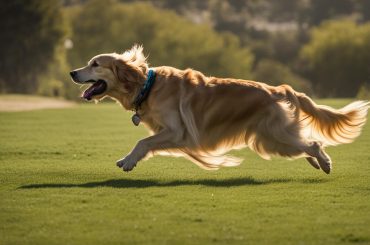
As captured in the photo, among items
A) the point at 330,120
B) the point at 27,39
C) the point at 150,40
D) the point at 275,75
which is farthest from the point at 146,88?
the point at 150,40

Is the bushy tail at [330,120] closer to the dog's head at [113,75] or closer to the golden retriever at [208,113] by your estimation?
the golden retriever at [208,113]

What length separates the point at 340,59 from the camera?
62125 mm

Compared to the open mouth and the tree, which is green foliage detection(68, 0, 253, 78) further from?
the open mouth

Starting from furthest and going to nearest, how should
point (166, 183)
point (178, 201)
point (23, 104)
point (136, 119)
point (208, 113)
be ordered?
point (23, 104) < point (136, 119) < point (208, 113) < point (166, 183) < point (178, 201)

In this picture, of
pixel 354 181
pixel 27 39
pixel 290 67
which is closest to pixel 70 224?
pixel 354 181

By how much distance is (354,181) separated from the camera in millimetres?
9656

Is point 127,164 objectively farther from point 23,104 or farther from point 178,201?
point 23,104

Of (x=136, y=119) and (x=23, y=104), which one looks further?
(x=23, y=104)

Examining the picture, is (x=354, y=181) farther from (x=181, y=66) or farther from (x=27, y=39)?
(x=181, y=66)

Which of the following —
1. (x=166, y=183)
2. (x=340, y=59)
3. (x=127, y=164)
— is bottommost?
(x=166, y=183)

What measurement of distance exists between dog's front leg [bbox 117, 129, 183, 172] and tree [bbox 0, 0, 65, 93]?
4323 centimetres

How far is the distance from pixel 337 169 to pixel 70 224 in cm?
485

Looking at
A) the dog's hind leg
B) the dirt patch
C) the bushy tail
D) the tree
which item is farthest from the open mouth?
the tree

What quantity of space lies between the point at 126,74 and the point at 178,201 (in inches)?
114
